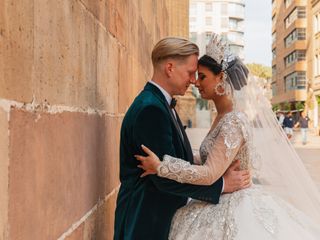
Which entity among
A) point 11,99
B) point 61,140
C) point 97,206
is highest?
point 11,99

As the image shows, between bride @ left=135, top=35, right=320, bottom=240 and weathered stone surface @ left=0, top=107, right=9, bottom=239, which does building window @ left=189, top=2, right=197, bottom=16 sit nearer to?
bride @ left=135, top=35, right=320, bottom=240

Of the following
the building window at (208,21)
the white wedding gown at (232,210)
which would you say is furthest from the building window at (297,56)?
the white wedding gown at (232,210)

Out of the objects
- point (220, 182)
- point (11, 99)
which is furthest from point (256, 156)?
point (11, 99)

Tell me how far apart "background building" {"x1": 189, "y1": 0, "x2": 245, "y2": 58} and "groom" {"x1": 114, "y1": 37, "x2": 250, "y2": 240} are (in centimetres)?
8689

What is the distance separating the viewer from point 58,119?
2.15m

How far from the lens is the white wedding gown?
8.27 feet

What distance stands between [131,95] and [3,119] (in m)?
3.35

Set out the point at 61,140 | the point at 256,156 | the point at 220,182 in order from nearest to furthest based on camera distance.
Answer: the point at 61,140
the point at 220,182
the point at 256,156

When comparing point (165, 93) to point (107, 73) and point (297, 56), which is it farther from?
point (297, 56)

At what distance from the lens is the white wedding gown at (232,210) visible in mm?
2521

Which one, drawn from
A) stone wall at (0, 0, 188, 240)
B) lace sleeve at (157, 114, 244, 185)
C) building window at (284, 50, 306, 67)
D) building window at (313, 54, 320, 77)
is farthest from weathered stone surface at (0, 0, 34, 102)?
building window at (284, 50, 306, 67)

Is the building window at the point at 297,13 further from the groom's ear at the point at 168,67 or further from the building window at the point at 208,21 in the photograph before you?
the groom's ear at the point at 168,67

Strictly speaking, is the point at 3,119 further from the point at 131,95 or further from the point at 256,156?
the point at 131,95

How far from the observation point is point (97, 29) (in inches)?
119
